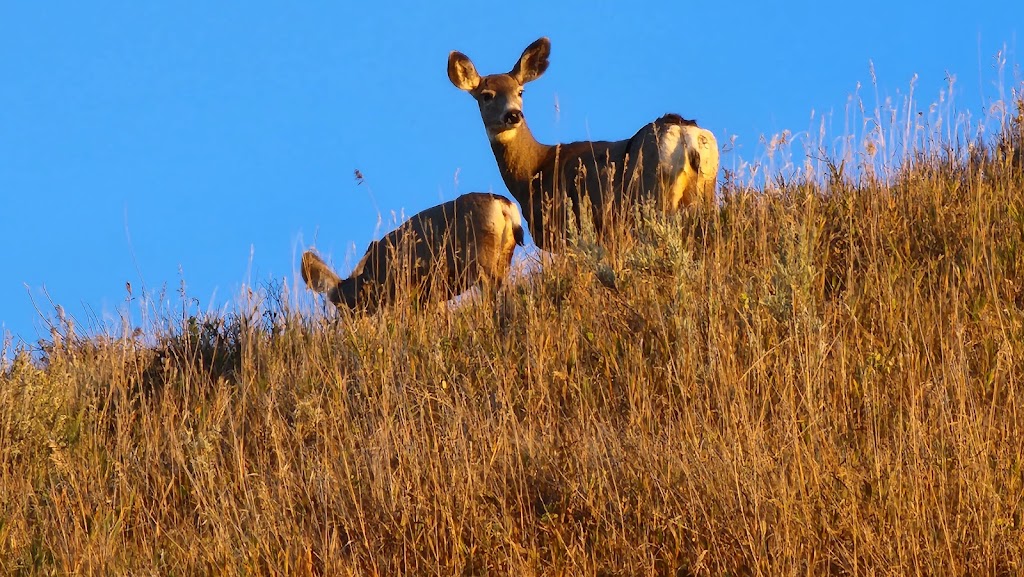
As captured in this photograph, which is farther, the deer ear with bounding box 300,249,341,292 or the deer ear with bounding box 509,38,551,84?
the deer ear with bounding box 509,38,551,84

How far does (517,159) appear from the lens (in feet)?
38.0

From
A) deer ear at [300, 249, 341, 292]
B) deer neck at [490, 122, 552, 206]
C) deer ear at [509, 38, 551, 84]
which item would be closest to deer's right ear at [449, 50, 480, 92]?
deer ear at [509, 38, 551, 84]

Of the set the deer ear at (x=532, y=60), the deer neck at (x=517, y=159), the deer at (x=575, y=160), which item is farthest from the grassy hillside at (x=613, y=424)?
the deer ear at (x=532, y=60)

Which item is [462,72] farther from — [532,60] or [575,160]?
[575,160]

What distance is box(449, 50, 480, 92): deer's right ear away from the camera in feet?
39.1

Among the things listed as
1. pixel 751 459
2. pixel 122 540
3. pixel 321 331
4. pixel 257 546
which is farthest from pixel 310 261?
pixel 751 459

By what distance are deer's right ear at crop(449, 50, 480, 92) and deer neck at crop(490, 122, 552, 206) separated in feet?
2.32

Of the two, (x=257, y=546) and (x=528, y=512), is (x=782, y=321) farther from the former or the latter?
(x=257, y=546)

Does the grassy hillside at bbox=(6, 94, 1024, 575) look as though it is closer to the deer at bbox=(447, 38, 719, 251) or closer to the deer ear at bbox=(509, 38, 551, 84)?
the deer at bbox=(447, 38, 719, 251)

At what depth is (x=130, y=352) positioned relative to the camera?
7.89 meters

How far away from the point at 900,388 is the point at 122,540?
3366mm

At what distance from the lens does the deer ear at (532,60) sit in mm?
11961

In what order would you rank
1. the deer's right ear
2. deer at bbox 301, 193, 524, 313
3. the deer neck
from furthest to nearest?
the deer's right ear → the deer neck → deer at bbox 301, 193, 524, 313

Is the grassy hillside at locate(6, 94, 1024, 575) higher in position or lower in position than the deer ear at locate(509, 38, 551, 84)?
lower
